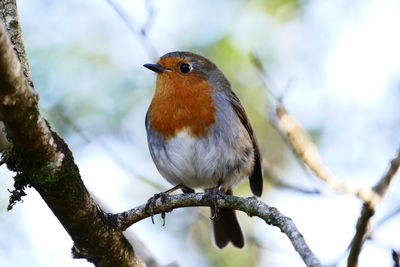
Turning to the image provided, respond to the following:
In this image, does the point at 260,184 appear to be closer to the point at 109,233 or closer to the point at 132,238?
the point at 132,238

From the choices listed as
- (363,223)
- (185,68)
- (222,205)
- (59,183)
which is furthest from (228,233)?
(59,183)

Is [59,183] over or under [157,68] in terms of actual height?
under

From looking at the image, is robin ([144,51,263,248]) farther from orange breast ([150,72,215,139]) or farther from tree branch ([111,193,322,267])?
tree branch ([111,193,322,267])

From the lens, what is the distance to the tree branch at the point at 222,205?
286 cm

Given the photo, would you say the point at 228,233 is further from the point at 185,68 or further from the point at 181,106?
the point at 185,68

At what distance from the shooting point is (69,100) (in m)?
7.01

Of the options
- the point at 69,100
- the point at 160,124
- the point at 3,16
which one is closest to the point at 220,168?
the point at 160,124

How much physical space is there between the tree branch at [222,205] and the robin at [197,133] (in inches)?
43.2

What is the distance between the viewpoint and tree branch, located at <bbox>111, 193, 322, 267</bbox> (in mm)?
2860

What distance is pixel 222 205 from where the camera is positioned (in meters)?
3.57

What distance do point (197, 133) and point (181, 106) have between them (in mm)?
284

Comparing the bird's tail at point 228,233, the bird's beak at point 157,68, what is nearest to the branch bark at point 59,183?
the bird's beak at point 157,68

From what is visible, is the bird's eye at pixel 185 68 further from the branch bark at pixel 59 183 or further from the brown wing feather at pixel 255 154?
the branch bark at pixel 59 183

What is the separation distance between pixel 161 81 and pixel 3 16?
7.35 feet
